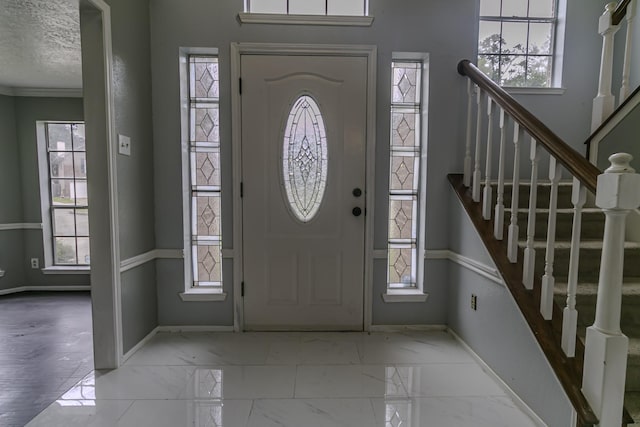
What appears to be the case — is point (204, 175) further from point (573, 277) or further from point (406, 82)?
point (573, 277)

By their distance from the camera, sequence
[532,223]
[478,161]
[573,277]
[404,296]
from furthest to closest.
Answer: [404,296] → [478,161] → [532,223] → [573,277]

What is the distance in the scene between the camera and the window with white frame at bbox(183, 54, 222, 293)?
2.59 meters

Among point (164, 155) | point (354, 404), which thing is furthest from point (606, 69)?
point (164, 155)

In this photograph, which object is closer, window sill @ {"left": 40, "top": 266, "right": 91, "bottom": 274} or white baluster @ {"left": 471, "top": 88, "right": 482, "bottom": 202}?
white baluster @ {"left": 471, "top": 88, "right": 482, "bottom": 202}

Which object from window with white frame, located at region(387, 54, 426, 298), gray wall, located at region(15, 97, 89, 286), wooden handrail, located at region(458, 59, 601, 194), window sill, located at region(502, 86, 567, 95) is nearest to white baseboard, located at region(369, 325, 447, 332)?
window with white frame, located at region(387, 54, 426, 298)

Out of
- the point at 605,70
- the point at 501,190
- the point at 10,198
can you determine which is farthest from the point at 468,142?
the point at 10,198

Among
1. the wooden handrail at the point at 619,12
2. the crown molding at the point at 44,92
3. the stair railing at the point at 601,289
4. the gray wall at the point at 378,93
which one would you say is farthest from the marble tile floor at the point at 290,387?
the crown molding at the point at 44,92

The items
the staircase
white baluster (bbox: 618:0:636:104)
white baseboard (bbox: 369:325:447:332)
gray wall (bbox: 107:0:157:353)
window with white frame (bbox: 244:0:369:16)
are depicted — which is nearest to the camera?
the staircase

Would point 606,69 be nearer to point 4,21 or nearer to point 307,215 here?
point 307,215

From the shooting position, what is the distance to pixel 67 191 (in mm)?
3953

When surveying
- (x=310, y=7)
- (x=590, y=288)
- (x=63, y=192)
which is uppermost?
(x=310, y=7)

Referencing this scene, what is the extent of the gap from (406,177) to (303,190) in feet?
2.61

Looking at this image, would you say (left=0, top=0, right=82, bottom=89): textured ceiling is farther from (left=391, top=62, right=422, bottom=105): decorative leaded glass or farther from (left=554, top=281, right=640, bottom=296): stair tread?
(left=554, top=281, right=640, bottom=296): stair tread

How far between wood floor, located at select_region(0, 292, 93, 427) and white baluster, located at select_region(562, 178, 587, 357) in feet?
8.05
